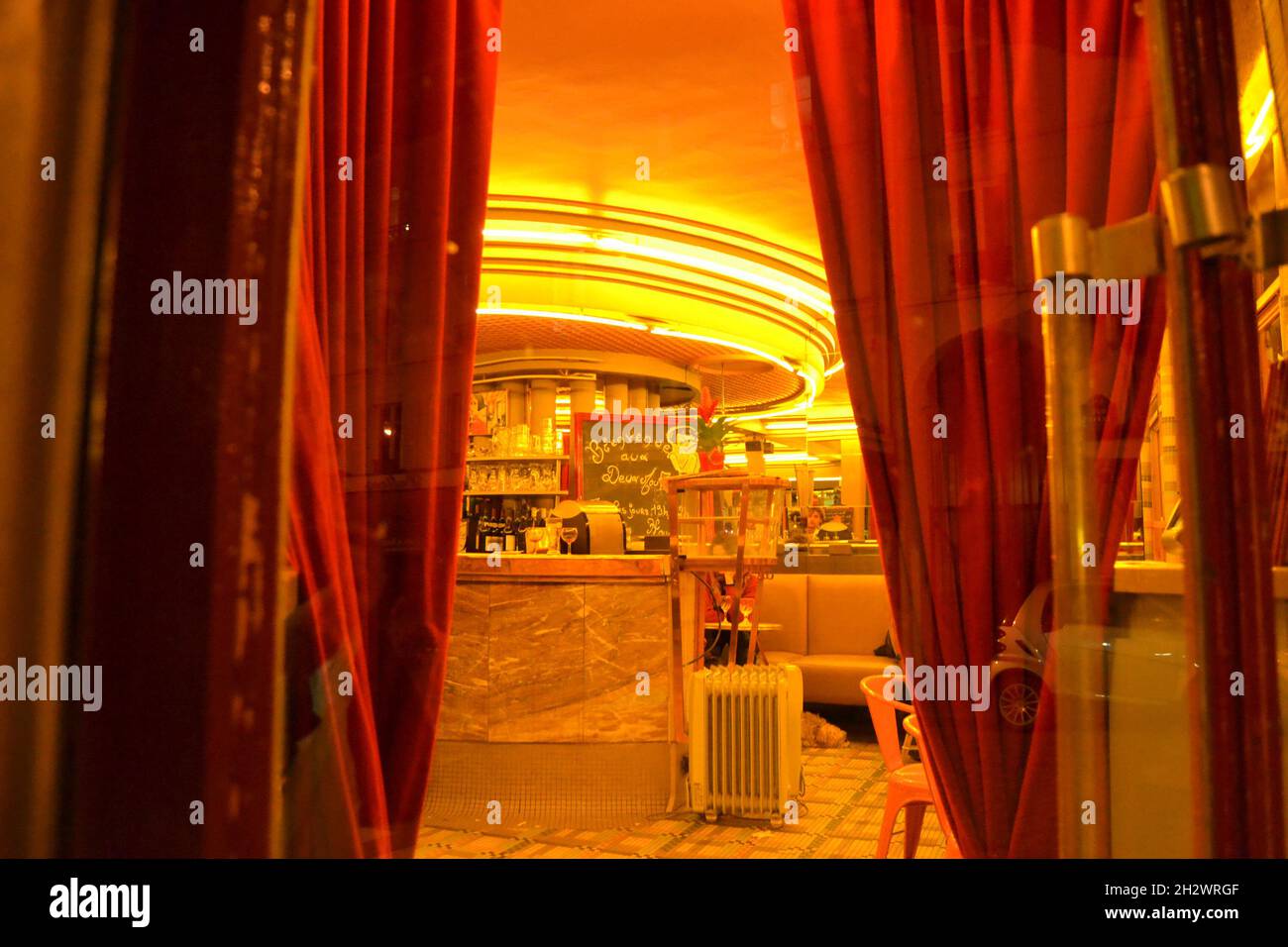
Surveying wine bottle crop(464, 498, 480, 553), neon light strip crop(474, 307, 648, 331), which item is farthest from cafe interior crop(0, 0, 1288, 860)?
neon light strip crop(474, 307, 648, 331)

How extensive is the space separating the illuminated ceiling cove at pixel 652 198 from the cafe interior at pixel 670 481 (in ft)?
0.17

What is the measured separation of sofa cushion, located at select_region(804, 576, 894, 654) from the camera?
15.3ft

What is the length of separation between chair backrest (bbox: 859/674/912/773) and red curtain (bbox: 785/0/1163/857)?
2.54 ft

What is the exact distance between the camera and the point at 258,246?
1.83ft

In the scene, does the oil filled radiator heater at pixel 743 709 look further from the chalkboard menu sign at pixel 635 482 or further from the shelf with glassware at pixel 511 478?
the shelf with glassware at pixel 511 478

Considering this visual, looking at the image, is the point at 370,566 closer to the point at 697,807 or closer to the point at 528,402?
the point at 697,807

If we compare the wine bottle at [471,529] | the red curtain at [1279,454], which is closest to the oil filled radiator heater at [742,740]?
the wine bottle at [471,529]

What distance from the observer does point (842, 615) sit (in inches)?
186

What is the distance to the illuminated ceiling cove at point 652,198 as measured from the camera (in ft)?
11.8

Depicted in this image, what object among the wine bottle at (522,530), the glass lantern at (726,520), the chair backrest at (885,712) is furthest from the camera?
the wine bottle at (522,530)

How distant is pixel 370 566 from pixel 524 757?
7.23 ft

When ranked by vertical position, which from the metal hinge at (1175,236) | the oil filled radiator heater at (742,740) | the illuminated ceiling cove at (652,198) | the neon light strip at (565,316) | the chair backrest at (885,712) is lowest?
the oil filled radiator heater at (742,740)

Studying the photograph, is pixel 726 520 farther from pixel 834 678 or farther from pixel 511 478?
pixel 511 478

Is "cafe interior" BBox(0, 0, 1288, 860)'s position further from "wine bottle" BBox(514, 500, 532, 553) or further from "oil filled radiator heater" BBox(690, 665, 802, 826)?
"wine bottle" BBox(514, 500, 532, 553)
